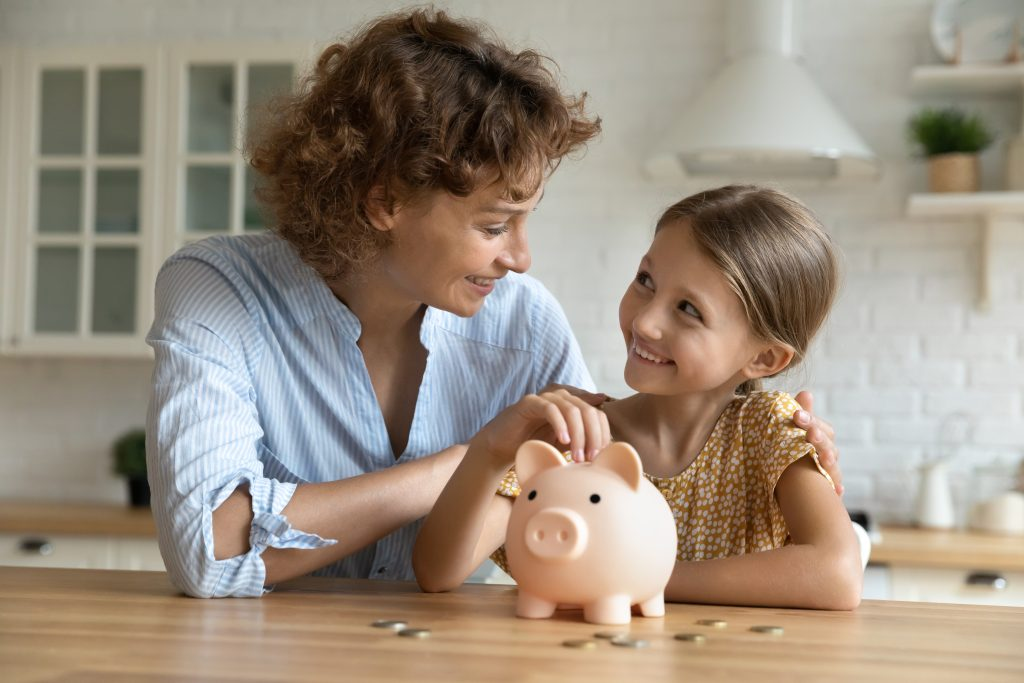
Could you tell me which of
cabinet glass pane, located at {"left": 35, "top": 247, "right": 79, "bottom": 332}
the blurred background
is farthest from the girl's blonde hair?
cabinet glass pane, located at {"left": 35, "top": 247, "right": 79, "bottom": 332}

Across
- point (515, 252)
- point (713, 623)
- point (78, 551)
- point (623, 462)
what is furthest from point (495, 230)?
point (78, 551)

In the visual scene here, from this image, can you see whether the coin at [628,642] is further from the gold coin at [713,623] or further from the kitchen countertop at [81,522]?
the kitchen countertop at [81,522]

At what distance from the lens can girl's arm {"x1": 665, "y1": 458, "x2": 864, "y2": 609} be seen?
120 centimetres

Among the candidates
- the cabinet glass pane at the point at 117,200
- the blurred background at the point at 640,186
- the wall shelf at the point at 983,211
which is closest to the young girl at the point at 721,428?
the blurred background at the point at 640,186

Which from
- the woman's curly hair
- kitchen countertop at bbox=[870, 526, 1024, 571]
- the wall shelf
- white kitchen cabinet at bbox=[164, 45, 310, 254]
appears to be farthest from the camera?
white kitchen cabinet at bbox=[164, 45, 310, 254]

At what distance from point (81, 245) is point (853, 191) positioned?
2494mm

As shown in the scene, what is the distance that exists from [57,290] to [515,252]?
282 cm

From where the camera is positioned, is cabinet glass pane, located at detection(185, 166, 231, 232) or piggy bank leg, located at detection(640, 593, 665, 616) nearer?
piggy bank leg, located at detection(640, 593, 665, 616)

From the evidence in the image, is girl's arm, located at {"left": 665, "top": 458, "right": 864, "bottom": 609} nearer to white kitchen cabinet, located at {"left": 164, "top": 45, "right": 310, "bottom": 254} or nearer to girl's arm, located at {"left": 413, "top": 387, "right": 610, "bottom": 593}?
girl's arm, located at {"left": 413, "top": 387, "right": 610, "bottom": 593}

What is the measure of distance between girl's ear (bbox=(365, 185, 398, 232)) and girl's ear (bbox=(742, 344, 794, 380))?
1.65ft

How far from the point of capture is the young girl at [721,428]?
4.00ft

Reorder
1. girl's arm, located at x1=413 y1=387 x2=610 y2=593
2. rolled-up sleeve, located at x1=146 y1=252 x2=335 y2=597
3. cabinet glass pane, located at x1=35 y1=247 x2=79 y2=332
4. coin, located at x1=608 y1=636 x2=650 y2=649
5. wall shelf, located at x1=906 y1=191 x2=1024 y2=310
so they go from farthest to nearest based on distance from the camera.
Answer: cabinet glass pane, located at x1=35 y1=247 x2=79 y2=332
wall shelf, located at x1=906 y1=191 x2=1024 y2=310
rolled-up sleeve, located at x1=146 y1=252 x2=335 y2=597
girl's arm, located at x1=413 y1=387 x2=610 y2=593
coin, located at x1=608 y1=636 x2=650 y2=649

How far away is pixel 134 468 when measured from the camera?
3.88 metres

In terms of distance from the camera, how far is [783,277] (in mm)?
1419
